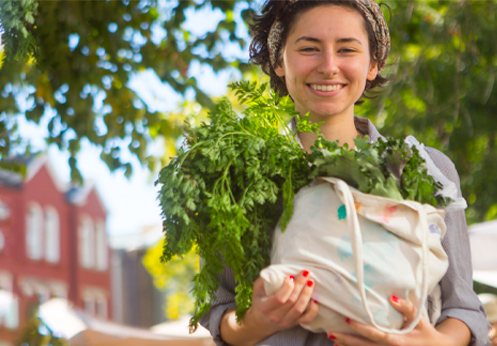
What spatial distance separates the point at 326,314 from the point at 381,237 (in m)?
0.20

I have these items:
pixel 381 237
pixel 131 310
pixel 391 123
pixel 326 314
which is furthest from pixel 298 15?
pixel 131 310

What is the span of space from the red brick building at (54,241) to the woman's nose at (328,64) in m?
19.9

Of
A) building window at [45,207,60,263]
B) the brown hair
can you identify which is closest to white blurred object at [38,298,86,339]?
the brown hair

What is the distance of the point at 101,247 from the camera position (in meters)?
30.6

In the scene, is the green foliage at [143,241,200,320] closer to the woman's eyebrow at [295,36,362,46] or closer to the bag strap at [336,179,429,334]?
the woman's eyebrow at [295,36,362,46]

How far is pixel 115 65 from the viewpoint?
477 centimetres

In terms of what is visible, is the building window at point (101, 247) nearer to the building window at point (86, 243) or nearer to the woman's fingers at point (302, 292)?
the building window at point (86, 243)

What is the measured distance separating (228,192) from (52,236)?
2610 centimetres

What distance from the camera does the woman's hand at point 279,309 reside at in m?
1.40

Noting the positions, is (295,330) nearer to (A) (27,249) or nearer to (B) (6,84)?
(B) (6,84)

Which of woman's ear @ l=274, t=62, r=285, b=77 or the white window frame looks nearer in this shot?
woman's ear @ l=274, t=62, r=285, b=77

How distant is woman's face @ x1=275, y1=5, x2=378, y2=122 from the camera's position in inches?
68.0

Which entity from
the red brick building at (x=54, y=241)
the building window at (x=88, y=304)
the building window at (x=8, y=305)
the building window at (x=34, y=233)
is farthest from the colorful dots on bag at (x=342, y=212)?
the building window at (x=88, y=304)

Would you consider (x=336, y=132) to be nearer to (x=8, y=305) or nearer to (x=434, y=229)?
(x=434, y=229)
